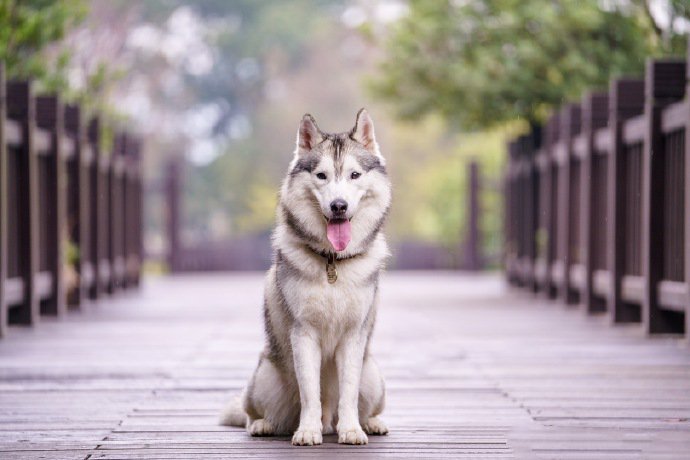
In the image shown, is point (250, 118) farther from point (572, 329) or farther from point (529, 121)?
point (572, 329)

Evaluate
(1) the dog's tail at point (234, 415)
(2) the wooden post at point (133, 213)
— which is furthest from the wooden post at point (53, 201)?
(1) the dog's tail at point (234, 415)

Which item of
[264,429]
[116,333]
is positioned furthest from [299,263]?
[116,333]

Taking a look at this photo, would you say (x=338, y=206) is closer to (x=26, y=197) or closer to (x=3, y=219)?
(x=3, y=219)

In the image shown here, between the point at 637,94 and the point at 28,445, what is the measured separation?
7085 millimetres

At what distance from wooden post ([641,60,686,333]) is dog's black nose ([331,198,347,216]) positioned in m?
4.86

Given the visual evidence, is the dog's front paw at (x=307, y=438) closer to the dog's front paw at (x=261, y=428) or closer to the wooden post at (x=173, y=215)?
the dog's front paw at (x=261, y=428)

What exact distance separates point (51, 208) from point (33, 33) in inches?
77.0

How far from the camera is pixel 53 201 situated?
10891 millimetres

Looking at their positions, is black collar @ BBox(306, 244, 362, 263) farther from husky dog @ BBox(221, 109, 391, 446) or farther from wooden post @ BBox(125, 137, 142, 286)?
wooden post @ BBox(125, 137, 142, 286)

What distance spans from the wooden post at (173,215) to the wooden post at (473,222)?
5.71m

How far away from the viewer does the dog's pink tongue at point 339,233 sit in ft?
15.7

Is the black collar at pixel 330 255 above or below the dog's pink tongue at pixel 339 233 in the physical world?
below

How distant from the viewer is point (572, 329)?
9930 mm

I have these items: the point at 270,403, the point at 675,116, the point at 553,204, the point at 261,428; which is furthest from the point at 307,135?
the point at 553,204
